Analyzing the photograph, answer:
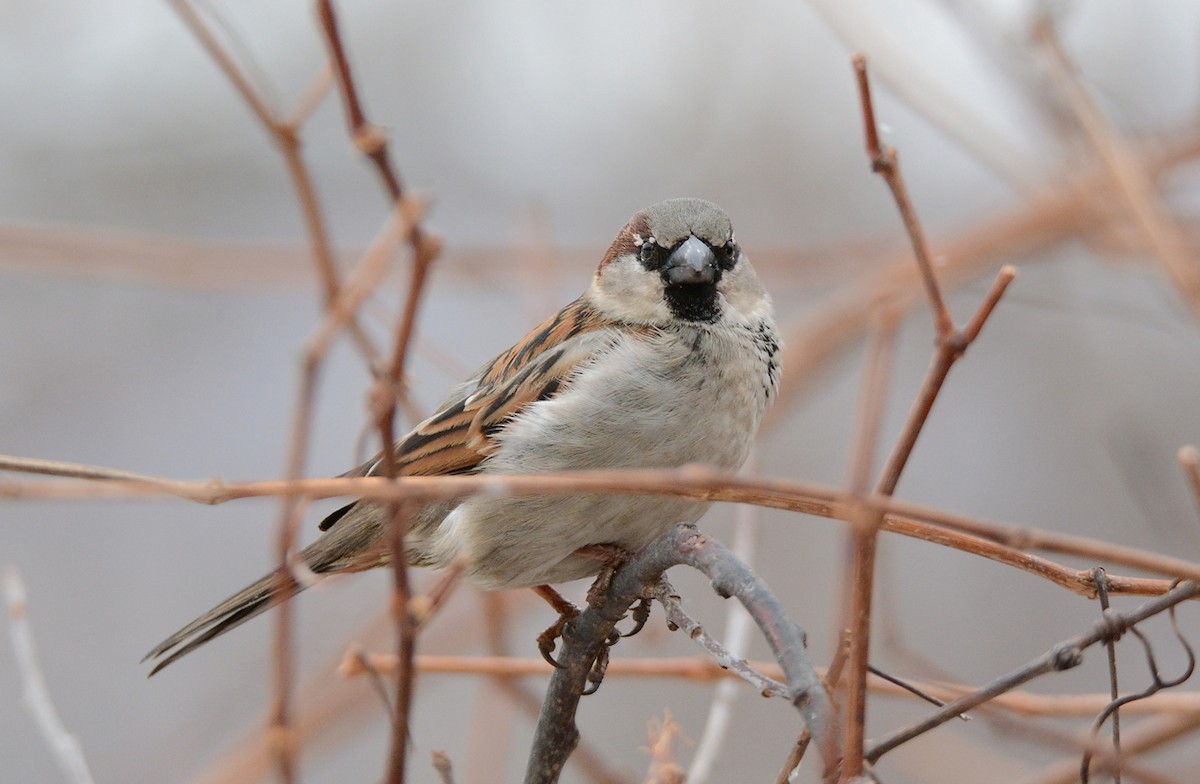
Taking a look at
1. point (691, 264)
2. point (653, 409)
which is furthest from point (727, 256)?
point (653, 409)

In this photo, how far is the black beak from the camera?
246cm

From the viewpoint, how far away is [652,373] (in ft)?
7.70

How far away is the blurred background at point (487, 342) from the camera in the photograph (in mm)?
4355

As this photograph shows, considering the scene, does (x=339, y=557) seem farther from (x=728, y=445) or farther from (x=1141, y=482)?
(x=1141, y=482)

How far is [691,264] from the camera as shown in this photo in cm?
247

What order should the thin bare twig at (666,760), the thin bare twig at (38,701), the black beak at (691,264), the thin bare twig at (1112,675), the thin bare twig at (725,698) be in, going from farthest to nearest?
the black beak at (691,264) → the thin bare twig at (725,698) → the thin bare twig at (38,701) → the thin bare twig at (666,760) → the thin bare twig at (1112,675)

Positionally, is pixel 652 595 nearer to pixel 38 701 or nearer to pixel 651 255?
pixel 38 701

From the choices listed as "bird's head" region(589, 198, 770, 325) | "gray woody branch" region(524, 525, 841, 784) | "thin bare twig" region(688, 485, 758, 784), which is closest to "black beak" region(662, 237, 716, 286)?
"bird's head" region(589, 198, 770, 325)

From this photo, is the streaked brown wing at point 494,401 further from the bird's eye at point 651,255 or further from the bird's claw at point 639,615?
the bird's claw at point 639,615

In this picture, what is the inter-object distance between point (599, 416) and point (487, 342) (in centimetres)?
385

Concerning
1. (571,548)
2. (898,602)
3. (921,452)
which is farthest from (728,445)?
(921,452)

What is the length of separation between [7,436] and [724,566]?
4.52 metres

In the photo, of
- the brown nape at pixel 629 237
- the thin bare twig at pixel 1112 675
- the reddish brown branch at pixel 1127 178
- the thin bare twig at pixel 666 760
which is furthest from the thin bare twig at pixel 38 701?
the reddish brown branch at pixel 1127 178

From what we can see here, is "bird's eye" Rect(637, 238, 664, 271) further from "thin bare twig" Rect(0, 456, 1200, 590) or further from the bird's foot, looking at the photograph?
"thin bare twig" Rect(0, 456, 1200, 590)
